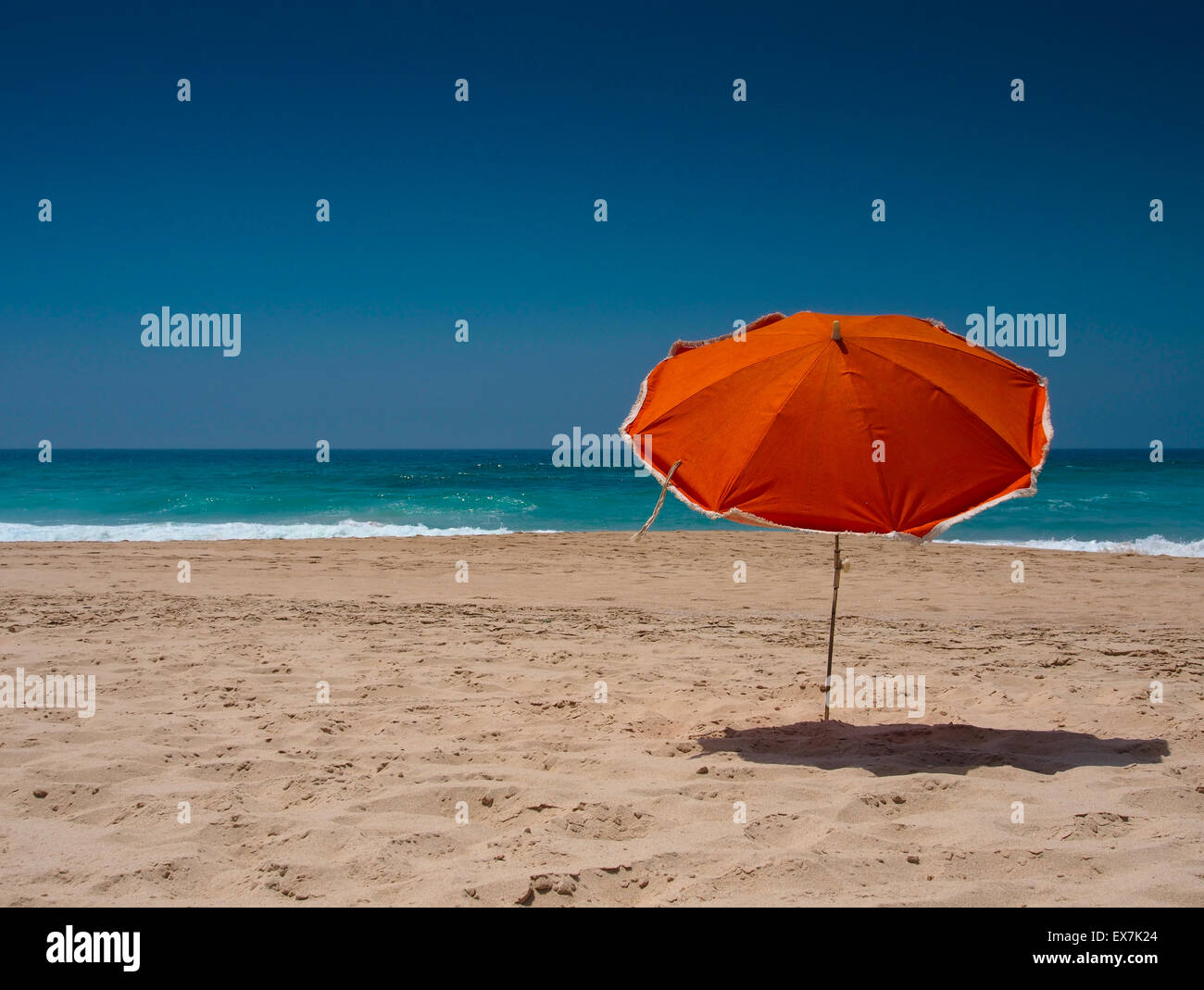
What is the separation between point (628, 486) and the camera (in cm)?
3700

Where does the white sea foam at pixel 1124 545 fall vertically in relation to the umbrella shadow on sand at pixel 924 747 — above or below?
above

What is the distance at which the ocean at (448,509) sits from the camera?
20.3 m

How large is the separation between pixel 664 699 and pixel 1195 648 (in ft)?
15.4

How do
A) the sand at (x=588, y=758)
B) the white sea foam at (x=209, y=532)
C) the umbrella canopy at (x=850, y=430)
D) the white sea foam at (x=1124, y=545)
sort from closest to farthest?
the sand at (x=588, y=758) → the umbrella canopy at (x=850, y=430) → the white sea foam at (x=1124, y=545) → the white sea foam at (x=209, y=532)

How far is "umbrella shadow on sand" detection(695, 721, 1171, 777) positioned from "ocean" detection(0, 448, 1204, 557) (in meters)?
10.4

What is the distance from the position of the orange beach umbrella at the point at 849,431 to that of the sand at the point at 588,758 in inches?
48.7

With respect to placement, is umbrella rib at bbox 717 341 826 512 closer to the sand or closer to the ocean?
the sand

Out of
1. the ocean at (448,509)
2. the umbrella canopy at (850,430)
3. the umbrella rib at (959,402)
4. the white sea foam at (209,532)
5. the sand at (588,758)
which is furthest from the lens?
the ocean at (448,509)

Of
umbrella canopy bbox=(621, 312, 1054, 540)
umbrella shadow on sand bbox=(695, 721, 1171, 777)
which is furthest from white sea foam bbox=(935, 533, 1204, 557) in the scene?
umbrella canopy bbox=(621, 312, 1054, 540)

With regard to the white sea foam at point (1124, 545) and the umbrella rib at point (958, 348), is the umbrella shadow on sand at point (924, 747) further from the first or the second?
the white sea foam at point (1124, 545)

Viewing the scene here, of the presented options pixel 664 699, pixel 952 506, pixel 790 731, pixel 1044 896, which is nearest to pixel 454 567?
pixel 664 699

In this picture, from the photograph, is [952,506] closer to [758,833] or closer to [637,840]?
[758,833]

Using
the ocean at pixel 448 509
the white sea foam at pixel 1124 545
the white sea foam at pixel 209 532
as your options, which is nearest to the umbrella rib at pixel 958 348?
the ocean at pixel 448 509

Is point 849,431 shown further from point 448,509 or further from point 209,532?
point 448,509
